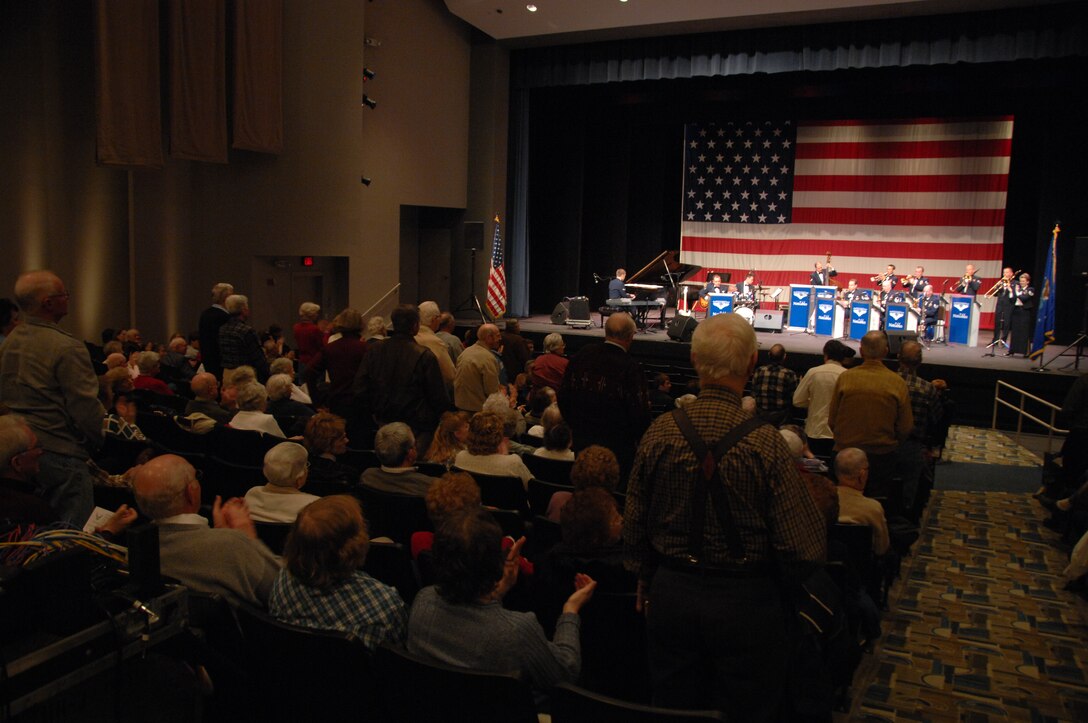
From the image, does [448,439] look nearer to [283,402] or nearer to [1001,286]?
[283,402]

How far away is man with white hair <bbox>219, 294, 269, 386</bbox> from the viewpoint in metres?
6.43

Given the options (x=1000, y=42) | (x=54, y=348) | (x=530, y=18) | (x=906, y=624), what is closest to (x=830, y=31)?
(x=1000, y=42)

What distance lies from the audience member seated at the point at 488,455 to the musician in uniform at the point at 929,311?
407 inches

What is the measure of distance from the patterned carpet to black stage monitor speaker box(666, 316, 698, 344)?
661 cm

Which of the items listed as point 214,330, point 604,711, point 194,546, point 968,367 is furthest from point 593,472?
point 968,367

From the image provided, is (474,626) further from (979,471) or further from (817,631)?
(979,471)

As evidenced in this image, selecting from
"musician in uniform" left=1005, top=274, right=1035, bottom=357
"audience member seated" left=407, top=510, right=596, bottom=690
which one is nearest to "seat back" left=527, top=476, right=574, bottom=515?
"audience member seated" left=407, top=510, right=596, bottom=690

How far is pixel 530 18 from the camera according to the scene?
44.5 feet

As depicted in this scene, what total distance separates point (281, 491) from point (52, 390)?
1115mm

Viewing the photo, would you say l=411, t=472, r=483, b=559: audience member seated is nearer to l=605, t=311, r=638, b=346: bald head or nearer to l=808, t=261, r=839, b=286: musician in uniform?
l=605, t=311, r=638, b=346: bald head

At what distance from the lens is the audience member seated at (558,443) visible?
171 inches

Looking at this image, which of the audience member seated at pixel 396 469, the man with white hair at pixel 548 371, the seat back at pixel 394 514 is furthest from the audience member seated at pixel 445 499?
the man with white hair at pixel 548 371

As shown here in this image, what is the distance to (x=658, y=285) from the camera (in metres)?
14.8

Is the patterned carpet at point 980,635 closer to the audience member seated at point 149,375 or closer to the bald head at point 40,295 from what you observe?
the bald head at point 40,295
